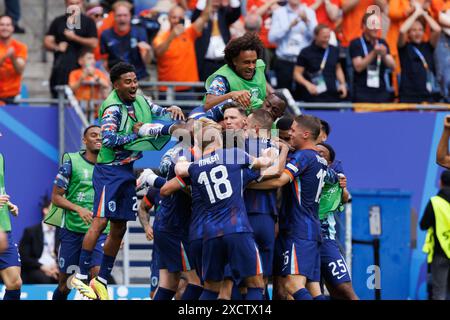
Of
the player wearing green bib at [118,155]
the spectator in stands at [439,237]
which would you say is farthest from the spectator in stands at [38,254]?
the spectator in stands at [439,237]

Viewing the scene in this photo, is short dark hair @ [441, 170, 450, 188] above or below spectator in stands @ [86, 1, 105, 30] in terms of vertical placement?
below

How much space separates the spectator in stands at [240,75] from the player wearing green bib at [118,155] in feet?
1.69

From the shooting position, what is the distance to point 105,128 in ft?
48.5

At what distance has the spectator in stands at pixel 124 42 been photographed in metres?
20.3

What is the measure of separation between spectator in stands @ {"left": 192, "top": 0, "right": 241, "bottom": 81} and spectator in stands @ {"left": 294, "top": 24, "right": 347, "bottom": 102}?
1.26m

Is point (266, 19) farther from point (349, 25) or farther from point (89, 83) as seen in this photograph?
point (89, 83)

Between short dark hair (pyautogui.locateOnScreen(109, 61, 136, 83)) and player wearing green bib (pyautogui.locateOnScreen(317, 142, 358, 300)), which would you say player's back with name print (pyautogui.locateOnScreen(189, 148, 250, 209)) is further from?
short dark hair (pyautogui.locateOnScreen(109, 61, 136, 83))

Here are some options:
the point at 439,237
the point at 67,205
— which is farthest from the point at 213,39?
the point at 67,205

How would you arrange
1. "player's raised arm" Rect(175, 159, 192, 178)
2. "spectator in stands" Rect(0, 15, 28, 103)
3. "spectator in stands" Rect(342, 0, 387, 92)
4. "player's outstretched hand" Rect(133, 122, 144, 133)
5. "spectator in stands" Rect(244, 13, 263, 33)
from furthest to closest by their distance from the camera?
"spectator in stands" Rect(342, 0, 387, 92), "spectator in stands" Rect(244, 13, 263, 33), "spectator in stands" Rect(0, 15, 28, 103), "player's outstretched hand" Rect(133, 122, 144, 133), "player's raised arm" Rect(175, 159, 192, 178)

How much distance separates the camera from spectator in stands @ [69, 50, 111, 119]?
65.6 ft

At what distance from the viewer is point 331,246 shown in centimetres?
1462

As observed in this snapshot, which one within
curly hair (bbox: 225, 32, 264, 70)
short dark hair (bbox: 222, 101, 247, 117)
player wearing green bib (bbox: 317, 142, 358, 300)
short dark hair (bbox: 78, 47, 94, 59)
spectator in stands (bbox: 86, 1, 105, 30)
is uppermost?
spectator in stands (bbox: 86, 1, 105, 30)

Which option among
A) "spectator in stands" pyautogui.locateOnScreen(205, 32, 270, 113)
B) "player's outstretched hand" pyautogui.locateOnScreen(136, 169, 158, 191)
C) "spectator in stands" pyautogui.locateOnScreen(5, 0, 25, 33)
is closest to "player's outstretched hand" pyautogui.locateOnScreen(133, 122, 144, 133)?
"player's outstretched hand" pyautogui.locateOnScreen(136, 169, 158, 191)

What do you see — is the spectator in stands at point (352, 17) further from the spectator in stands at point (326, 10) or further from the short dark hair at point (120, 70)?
the short dark hair at point (120, 70)
